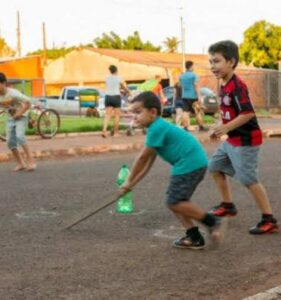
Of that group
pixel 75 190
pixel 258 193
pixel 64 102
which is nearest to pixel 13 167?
pixel 75 190

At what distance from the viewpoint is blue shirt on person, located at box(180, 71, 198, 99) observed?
1855cm

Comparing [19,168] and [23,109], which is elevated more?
[23,109]

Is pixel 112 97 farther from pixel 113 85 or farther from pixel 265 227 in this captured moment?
pixel 265 227

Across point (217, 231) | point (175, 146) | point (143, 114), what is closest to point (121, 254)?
point (217, 231)

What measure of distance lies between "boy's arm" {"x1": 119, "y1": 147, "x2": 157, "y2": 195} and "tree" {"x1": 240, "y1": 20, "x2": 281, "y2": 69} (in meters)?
56.8

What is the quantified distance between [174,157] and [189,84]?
13.1 meters

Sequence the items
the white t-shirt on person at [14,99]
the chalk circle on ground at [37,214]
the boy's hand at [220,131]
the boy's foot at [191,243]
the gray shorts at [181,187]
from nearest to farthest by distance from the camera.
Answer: the gray shorts at [181,187], the boy's foot at [191,243], the boy's hand at [220,131], the chalk circle on ground at [37,214], the white t-shirt on person at [14,99]

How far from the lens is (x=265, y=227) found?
6.52 m

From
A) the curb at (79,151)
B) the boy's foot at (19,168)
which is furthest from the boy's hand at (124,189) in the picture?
the curb at (79,151)

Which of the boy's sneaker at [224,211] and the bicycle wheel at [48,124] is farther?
the bicycle wheel at [48,124]

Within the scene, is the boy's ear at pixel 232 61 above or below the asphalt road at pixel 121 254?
above

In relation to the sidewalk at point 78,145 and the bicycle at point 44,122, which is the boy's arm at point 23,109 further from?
the bicycle at point 44,122

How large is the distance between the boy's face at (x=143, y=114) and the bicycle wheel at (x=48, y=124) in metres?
11.9

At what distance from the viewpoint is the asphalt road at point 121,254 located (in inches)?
189
